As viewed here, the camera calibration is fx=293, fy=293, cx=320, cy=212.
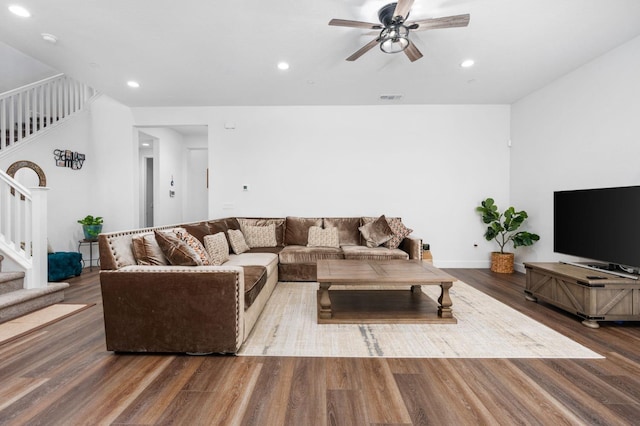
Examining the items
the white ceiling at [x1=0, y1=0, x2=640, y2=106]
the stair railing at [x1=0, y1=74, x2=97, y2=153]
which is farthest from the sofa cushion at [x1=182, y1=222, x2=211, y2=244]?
the stair railing at [x1=0, y1=74, x2=97, y2=153]

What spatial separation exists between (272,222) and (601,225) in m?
4.19

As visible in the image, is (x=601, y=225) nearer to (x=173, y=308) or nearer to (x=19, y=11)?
(x=173, y=308)

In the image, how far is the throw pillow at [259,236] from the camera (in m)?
4.69

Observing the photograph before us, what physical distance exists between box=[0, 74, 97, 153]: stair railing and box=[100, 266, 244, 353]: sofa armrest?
4.14 metres

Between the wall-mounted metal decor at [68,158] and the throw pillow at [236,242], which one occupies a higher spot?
the wall-mounted metal decor at [68,158]

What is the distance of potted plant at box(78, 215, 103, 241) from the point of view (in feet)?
16.4

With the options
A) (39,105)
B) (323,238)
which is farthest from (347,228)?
(39,105)

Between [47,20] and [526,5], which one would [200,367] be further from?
[526,5]

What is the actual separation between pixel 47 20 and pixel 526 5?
4.48 metres

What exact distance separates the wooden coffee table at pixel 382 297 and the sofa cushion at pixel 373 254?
0.75 meters

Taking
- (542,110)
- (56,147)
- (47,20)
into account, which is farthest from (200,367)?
(542,110)

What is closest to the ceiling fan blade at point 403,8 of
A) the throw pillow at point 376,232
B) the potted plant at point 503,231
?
the throw pillow at point 376,232

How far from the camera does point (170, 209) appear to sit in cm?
683

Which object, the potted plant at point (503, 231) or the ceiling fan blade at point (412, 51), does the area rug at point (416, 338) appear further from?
the ceiling fan blade at point (412, 51)
